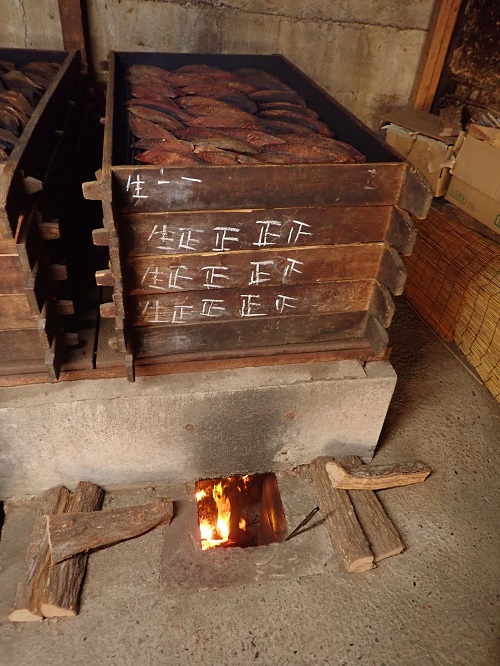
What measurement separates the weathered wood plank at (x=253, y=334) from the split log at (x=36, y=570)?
3.94 feet

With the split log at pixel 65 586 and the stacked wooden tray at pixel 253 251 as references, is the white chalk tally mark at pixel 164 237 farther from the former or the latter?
the split log at pixel 65 586

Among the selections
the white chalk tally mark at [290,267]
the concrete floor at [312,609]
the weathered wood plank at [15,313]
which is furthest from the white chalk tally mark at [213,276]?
the concrete floor at [312,609]

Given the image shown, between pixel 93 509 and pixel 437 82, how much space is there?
629 centimetres

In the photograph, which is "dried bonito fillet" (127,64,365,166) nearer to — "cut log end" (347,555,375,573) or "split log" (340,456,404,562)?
"split log" (340,456,404,562)

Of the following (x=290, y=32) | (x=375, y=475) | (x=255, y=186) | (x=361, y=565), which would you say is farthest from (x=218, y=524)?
(x=290, y=32)

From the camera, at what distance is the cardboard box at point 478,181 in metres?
5.00

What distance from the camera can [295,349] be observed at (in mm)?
3406

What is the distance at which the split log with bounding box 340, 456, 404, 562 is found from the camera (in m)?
3.28

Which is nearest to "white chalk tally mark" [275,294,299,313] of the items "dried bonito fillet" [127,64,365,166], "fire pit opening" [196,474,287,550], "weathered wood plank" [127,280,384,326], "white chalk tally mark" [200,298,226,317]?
"weathered wood plank" [127,280,384,326]

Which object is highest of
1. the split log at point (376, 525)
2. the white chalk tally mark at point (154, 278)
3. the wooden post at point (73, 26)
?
the wooden post at point (73, 26)

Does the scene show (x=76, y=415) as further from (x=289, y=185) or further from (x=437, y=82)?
(x=437, y=82)

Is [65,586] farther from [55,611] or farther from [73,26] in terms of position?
[73,26]

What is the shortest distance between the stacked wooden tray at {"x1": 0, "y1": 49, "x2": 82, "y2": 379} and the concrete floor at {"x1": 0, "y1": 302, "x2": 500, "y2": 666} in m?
1.29

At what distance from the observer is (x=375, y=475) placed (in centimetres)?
363
